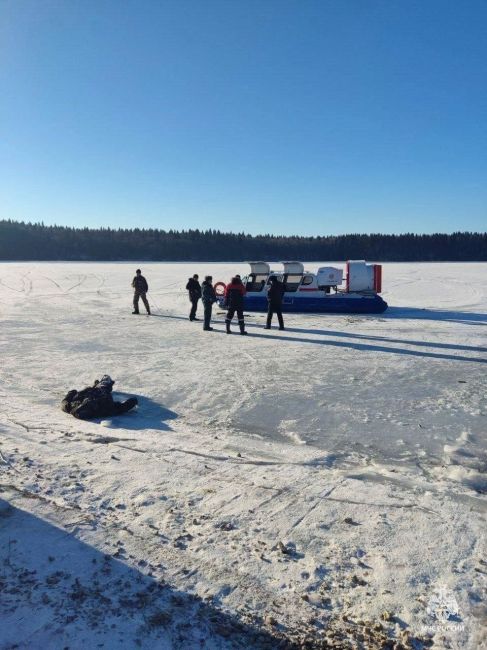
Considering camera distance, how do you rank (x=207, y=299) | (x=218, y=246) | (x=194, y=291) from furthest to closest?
(x=218, y=246), (x=194, y=291), (x=207, y=299)

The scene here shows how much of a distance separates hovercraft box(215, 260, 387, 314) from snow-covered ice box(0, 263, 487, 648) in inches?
317

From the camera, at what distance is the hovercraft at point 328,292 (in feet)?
53.9

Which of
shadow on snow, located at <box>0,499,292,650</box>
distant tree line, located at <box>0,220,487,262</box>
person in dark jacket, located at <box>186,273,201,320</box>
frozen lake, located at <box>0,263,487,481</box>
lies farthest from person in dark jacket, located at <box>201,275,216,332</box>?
distant tree line, located at <box>0,220,487,262</box>

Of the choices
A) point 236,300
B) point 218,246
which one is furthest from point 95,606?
point 218,246

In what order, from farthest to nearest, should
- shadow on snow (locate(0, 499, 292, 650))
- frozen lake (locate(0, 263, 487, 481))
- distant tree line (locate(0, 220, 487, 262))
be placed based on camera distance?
distant tree line (locate(0, 220, 487, 262))
frozen lake (locate(0, 263, 487, 481))
shadow on snow (locate(0, 499, 292, 650))

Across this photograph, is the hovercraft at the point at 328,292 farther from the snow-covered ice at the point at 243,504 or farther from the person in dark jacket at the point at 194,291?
the snow-covered ice at the point at 243,504

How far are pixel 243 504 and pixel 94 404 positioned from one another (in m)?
2.85

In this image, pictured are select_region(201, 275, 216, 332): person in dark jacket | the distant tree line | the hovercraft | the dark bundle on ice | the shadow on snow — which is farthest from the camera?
the distant tree line

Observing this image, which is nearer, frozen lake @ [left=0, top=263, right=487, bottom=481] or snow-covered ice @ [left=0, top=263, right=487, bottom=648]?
snow-covered ice @ [left=0, top=263, right=487, bottom=648]

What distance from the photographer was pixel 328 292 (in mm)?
17188

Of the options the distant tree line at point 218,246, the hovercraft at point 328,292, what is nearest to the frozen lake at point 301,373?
the hovercraft at point 328,292

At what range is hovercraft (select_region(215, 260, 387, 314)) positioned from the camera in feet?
53.9

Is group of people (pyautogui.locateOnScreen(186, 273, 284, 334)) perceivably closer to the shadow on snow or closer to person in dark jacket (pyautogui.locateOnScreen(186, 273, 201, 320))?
person in dark jacket (pyautogui.locateOnScreen(186, 273, 201, 320))

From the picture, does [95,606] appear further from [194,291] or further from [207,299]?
[194,291]
